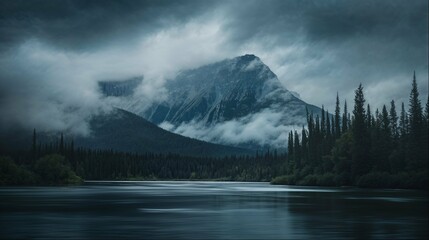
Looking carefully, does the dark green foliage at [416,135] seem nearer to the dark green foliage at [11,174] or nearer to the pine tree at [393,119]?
the pine tree at [393,119]

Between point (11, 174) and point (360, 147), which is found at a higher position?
point (360, 147)

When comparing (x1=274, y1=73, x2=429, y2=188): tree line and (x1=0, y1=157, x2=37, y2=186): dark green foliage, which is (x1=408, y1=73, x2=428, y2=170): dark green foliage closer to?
(x1=274, y1=73, x2=429, y2=188): tree line

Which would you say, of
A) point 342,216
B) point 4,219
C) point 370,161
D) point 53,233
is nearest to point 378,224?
point 342,216

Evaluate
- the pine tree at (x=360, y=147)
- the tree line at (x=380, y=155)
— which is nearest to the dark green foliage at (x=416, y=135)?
the tree line at (x=380, y=155)

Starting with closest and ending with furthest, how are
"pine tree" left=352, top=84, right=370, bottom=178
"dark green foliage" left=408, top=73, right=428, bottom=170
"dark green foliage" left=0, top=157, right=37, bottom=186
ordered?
"dark green foliage" left=408, top=73, right=428, bottom=170 < "pine tree" left=352, top=84, right=370, bottom=178 < "dark green foliage" left=0, top=157, right=37, bottom=186

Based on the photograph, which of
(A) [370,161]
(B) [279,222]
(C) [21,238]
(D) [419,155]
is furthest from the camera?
(A) [370,161]

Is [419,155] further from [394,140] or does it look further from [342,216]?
[342,216]

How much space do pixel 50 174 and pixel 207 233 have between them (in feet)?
530

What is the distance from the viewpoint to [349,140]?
177500 mm

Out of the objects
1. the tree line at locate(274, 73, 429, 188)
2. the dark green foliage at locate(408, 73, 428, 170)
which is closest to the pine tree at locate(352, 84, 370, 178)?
the tree line at locate(274, 73, 429, 188)

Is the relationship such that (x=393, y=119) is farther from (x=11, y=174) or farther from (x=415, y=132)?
(x=11, y=174)

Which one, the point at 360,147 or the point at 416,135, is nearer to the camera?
the point at 416,135

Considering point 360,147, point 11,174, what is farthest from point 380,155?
point 11,174

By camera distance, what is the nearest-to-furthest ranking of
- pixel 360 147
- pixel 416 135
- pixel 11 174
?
pixel 416 135 → pixel 360 147 → pixel 11 174
